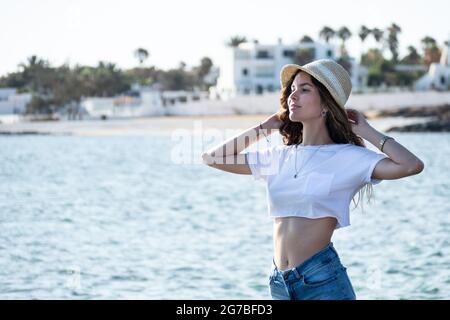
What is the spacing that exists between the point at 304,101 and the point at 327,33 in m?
73.3

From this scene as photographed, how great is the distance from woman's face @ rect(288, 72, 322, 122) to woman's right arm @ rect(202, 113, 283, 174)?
18cm

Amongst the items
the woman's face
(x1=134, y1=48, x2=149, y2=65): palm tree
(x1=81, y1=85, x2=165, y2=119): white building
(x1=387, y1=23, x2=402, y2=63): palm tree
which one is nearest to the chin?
the woman's face

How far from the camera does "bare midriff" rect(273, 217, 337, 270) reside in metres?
2.70

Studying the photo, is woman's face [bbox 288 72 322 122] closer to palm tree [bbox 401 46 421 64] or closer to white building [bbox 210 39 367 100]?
white building [bbox 210 39 367 100]

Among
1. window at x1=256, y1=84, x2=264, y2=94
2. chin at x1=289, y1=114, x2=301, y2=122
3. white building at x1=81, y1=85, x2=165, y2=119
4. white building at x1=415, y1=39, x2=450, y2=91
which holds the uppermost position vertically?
chin at x1=289, y1=114, x2=301, y2=122

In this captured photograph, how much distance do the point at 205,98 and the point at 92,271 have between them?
5080 cm

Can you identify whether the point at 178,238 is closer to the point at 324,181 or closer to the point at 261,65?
the point at 324,181

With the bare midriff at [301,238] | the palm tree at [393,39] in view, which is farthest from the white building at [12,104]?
the bare midriff at [301,238]

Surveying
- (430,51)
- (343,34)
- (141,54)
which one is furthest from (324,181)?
(141,54)

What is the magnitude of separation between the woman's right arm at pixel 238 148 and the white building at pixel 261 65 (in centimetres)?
6112

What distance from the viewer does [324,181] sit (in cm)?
270

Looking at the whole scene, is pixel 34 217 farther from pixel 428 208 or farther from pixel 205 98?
pixel 205 98

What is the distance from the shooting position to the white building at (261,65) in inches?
2566
